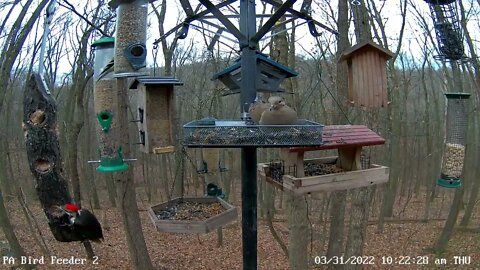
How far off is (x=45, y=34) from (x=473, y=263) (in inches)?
424

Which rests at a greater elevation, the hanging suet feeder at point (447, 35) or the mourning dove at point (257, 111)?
the hanging suet feeder at point (447, 35)

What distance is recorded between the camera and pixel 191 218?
3.14 meters

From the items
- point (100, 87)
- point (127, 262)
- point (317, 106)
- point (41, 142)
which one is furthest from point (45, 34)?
point (317, 106)

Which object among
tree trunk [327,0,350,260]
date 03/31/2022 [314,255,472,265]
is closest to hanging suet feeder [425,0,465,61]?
tree trunk [327,0,350,260]

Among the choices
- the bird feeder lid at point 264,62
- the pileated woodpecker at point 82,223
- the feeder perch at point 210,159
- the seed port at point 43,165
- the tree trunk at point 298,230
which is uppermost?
the bird feeder lid at point 264,62

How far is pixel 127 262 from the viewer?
10.1m

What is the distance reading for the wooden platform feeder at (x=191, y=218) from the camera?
2941 millimetres

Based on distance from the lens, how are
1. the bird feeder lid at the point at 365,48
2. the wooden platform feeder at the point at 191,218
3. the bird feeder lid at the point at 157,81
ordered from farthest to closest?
the bird feeder lid at the point at 365,48 → the bird feeder lid at the point at 157,81 → the wooden platform feeder at the point at 191,218

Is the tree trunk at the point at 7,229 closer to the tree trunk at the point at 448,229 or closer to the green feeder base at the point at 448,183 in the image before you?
the green feeder base at the point at 448,183

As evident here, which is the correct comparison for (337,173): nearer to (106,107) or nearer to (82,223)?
(82,223)

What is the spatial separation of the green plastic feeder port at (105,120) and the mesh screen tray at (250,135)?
140 cm

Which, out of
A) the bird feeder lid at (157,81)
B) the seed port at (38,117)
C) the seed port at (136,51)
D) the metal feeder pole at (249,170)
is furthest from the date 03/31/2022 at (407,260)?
the seed port at (38,117)

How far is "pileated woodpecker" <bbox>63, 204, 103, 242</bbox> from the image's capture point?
2586mm

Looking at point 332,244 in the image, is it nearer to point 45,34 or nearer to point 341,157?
point 341,157
